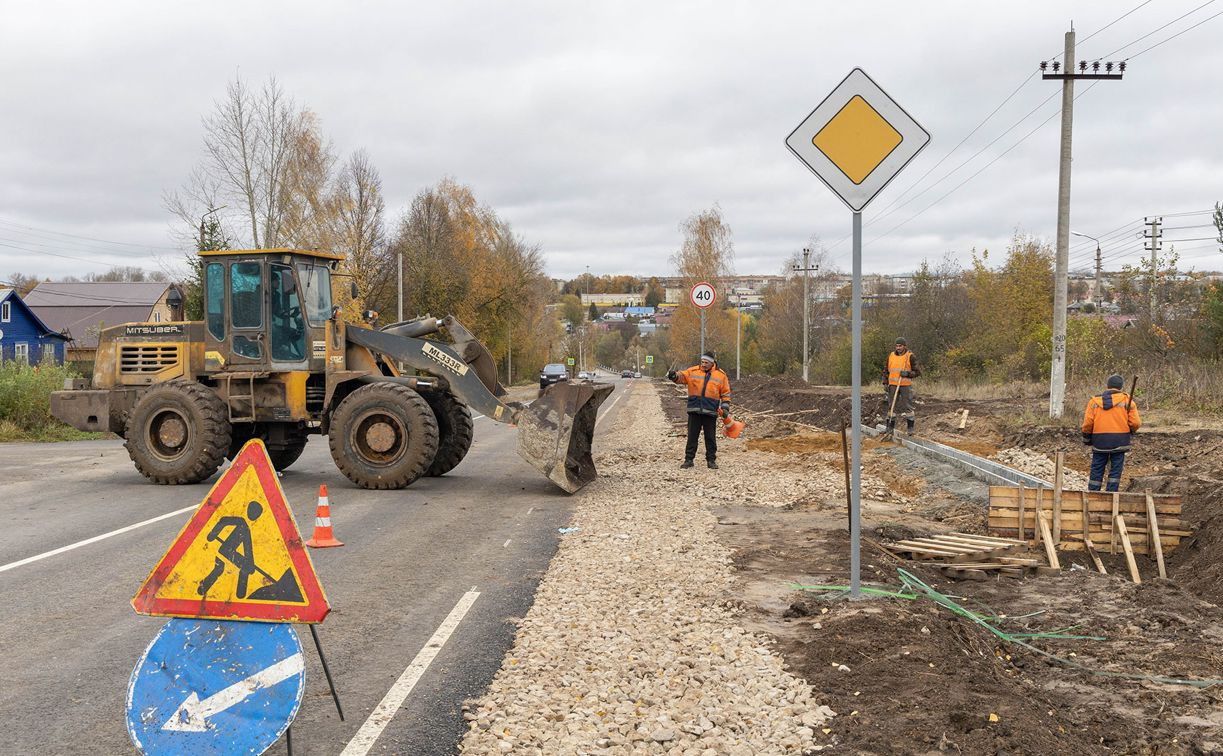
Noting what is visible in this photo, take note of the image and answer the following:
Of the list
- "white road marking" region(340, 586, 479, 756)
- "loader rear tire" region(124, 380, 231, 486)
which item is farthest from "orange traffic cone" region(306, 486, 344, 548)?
"loader rear tire" region(124, 380, 231, 486)

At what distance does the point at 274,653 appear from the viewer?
4.41 metres

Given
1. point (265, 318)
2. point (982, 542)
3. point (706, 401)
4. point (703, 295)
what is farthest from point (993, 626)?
point (703, 295)

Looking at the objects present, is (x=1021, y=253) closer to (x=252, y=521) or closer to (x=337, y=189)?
(x=337, y=189)

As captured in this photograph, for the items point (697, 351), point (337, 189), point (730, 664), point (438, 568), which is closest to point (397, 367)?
point (438, 568)

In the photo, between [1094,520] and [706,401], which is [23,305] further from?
[1094,520]

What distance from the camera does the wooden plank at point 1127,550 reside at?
870cm

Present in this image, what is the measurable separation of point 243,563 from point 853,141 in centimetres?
445

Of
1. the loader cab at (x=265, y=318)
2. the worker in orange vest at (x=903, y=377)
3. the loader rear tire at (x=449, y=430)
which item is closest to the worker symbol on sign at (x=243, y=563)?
the loader cab at (x=265, y=318)

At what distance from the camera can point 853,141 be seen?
21.4ft

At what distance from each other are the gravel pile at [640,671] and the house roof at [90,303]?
62.5m

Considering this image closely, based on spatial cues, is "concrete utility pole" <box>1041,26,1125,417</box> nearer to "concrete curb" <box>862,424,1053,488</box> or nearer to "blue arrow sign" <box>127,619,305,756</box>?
"concrete curb" <box>862,424,1053,488</box>

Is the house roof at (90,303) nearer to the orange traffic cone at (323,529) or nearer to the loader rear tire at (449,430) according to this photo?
the loader rear tire at (449,430)

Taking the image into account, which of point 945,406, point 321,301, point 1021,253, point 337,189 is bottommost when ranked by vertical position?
point 945,406

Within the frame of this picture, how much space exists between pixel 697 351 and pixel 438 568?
60323mm
